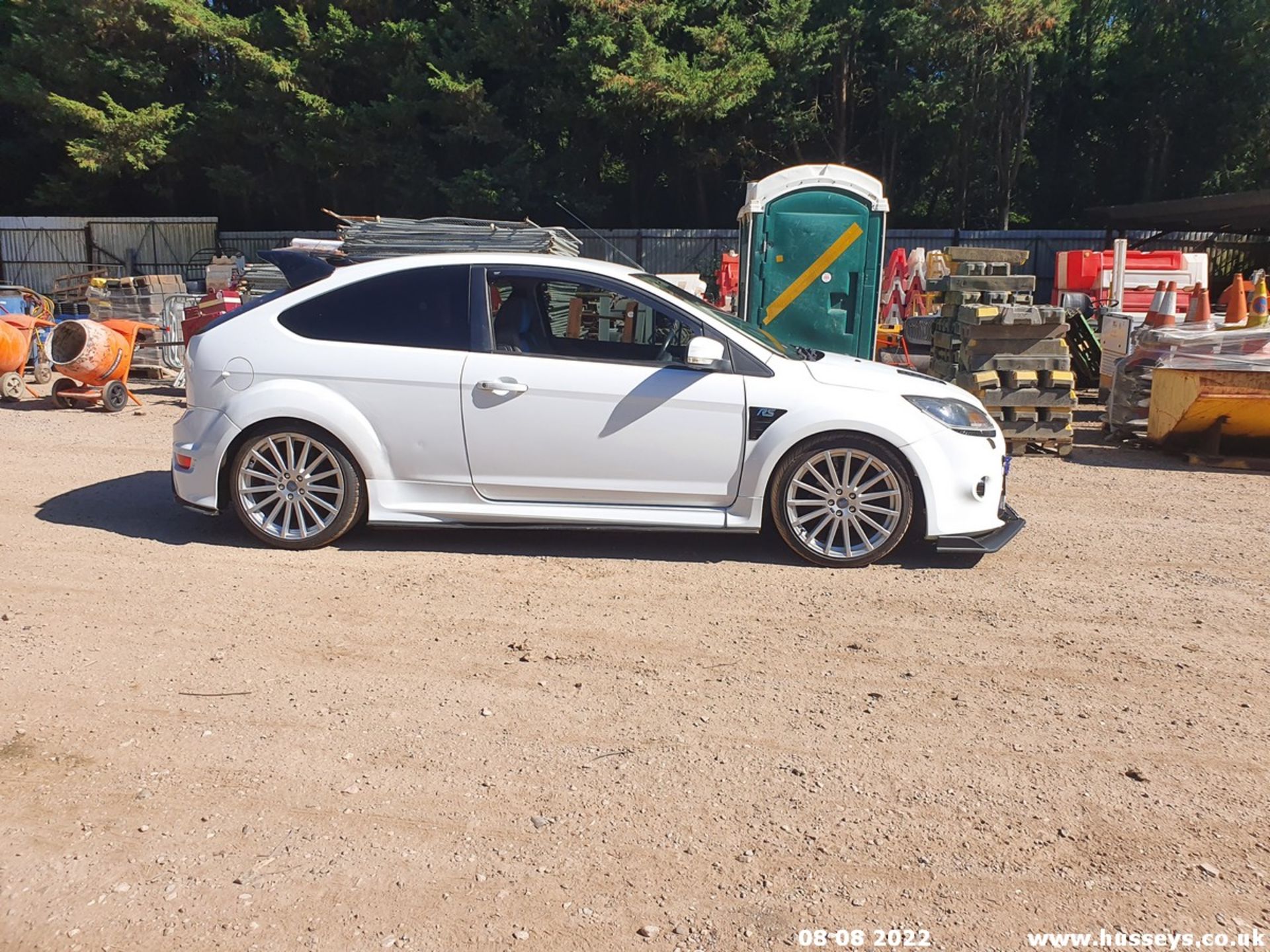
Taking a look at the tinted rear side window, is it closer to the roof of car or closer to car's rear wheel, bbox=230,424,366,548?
the roof of car

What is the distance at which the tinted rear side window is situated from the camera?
620cm

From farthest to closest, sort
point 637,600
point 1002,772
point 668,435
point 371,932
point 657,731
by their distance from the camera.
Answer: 1. point 668,435
2. point 637,600
3. point 657,731
4. point 1002,772
5. point 371,932

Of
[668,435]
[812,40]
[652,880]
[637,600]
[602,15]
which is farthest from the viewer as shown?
[812,40]

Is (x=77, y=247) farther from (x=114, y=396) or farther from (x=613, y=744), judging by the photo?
(x=613, y=744)

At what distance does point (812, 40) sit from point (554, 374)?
90.8 ft

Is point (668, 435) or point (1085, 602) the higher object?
point (668, 435)

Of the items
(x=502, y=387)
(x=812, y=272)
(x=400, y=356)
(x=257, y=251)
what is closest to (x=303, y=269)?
(x=400, y=356)

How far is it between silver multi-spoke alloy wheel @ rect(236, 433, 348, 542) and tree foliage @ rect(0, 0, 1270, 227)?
24158 millimetres

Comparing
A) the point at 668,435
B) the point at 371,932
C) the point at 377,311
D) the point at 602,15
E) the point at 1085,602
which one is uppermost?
the point at 602,15

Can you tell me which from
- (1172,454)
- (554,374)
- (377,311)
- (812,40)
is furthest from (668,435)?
(812,40)

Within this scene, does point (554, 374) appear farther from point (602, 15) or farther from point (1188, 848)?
point (602, 15)

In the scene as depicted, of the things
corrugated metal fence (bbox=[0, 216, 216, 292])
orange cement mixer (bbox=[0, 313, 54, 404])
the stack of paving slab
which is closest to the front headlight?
the stack of paving slab

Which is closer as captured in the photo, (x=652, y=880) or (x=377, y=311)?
(x=652, y=880)

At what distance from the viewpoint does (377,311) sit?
625 cm
